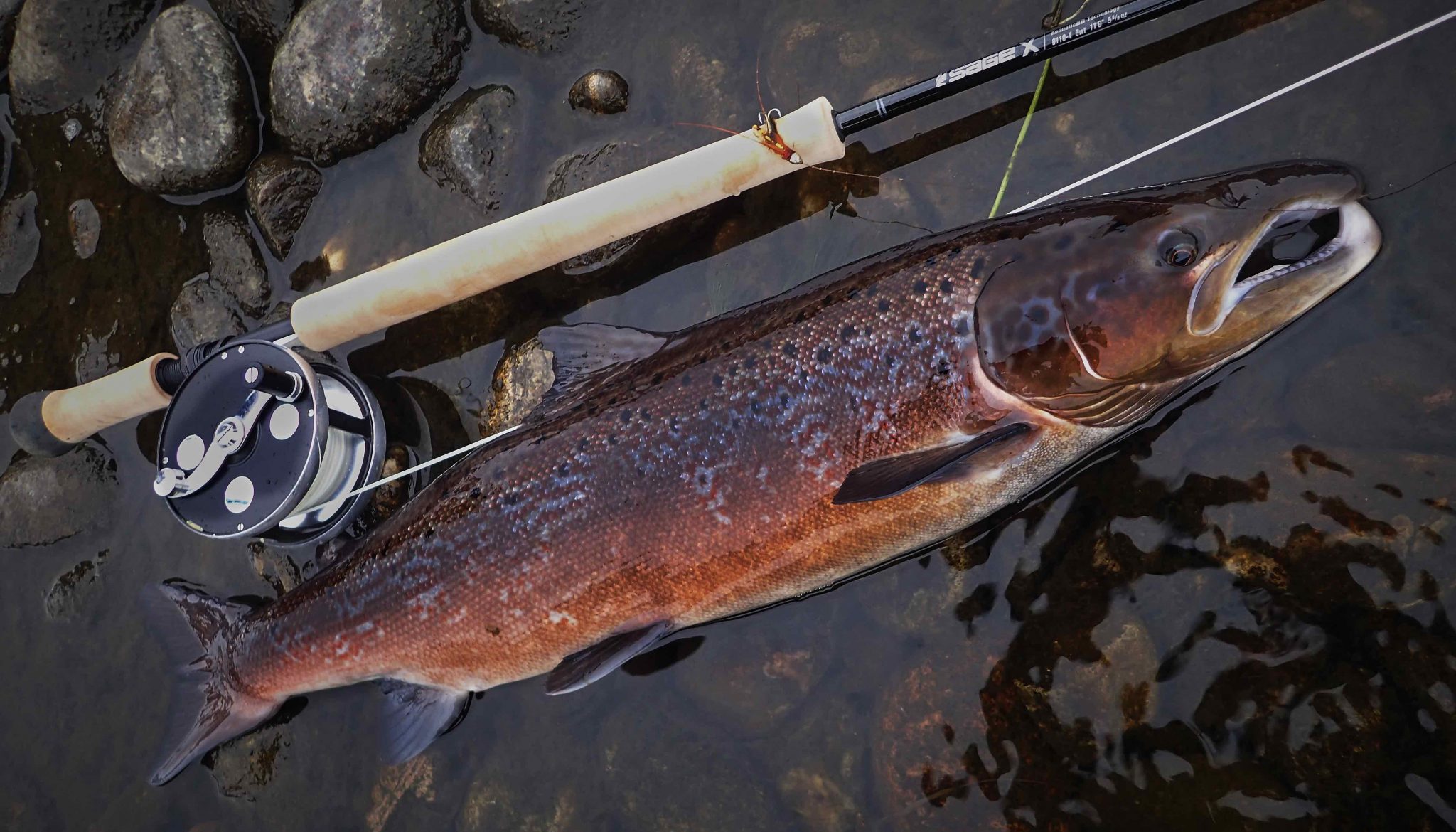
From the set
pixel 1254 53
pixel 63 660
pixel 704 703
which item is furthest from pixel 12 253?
pixel 1254 53

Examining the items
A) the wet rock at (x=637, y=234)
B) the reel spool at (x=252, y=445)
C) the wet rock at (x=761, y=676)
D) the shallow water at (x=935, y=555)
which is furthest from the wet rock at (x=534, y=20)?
the wet rock at (x=761, y=676)

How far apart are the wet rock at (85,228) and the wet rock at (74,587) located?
1.61 meters

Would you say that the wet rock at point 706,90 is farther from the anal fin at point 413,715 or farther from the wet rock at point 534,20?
the anal fin at point 413,715

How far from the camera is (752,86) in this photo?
3902mm

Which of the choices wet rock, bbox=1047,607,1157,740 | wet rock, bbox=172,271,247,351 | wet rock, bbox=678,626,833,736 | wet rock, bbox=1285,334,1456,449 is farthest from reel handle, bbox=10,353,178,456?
wet rock, bbox=1285,334,1456,449

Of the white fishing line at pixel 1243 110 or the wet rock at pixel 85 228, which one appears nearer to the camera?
the white fishing line at pixel 1243 110

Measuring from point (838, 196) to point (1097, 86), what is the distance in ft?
3.55

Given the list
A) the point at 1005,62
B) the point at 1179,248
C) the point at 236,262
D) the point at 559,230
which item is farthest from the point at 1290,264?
the point at 236,262

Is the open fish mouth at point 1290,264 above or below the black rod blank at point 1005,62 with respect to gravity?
below

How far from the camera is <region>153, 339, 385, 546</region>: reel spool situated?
3.39 meters

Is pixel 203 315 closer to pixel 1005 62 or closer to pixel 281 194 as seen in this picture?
pixel 281 194

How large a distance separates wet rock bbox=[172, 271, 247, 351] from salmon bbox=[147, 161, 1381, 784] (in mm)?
1540

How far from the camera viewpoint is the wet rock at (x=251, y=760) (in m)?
4.14

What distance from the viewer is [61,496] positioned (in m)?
4.61
